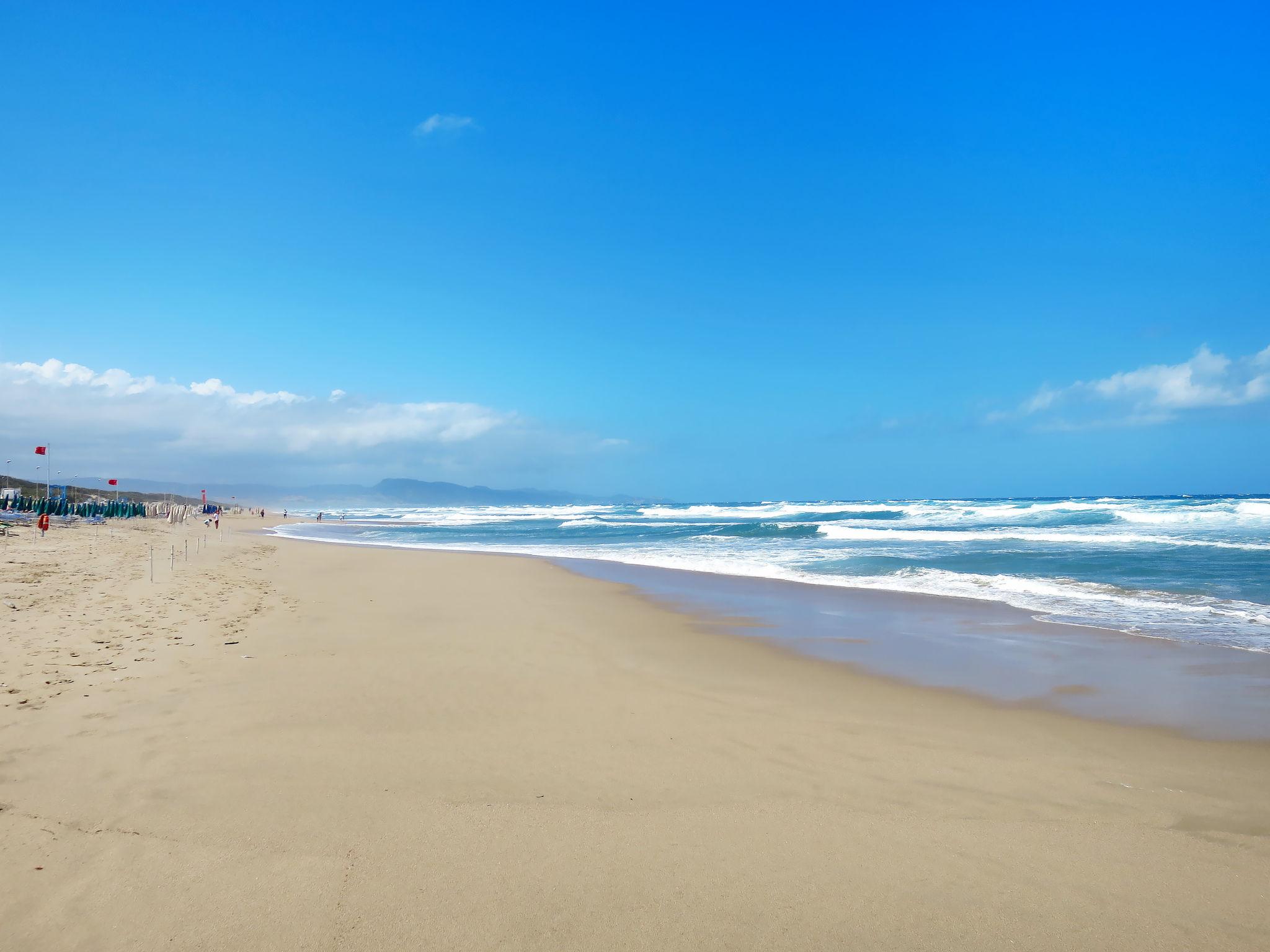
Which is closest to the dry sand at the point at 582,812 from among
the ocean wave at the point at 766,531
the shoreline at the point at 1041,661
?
the shoreline at the point at 1041,661

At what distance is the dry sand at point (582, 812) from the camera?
280cm

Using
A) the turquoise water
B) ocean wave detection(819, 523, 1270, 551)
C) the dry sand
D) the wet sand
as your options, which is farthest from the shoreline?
ocean wave detection(819, 523, 1270, 551)

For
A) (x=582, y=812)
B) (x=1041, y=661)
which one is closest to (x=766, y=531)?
(x=1041, y=661)

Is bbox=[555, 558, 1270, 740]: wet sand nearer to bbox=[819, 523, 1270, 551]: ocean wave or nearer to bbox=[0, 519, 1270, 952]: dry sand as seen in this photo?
bbox=[0, 519, 1270, 952]: dry sand

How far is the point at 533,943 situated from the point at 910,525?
36.7m

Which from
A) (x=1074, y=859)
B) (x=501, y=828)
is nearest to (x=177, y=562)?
(x=501, y=828)

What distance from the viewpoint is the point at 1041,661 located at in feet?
25.0

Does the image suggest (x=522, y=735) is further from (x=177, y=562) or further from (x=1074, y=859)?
(x=177, y=562)

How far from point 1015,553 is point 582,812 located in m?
19.5

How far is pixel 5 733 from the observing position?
4.56 meters

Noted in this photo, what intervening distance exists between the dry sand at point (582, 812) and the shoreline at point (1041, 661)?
480 millimetres

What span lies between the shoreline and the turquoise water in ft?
2.47

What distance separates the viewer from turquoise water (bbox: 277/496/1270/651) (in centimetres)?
1066

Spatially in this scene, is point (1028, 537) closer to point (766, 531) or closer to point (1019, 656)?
point (766, 531)
